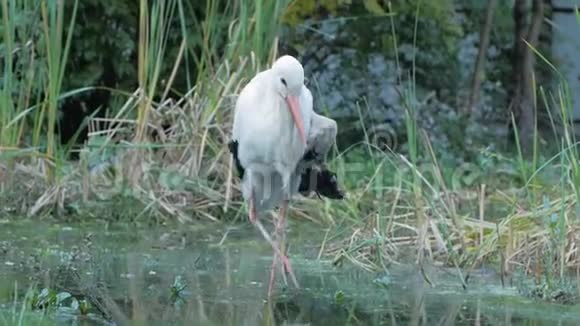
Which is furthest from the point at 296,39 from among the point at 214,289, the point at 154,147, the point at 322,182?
the point at 214,289

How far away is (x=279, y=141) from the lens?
7.19 meters

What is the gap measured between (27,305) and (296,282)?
1663 millimetres

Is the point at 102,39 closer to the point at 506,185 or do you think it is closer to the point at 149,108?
the point at 149,108

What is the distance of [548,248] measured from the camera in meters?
6.66

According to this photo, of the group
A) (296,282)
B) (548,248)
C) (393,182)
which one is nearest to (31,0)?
(393,182)

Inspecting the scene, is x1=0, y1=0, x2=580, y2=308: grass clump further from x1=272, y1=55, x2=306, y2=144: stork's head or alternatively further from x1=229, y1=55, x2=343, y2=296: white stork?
x1=272, y1=55, x2=306, y2=144: stork's head

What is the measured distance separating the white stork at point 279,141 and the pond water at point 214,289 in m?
0.29

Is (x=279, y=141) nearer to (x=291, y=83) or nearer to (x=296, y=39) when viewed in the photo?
(x=291, y=83)

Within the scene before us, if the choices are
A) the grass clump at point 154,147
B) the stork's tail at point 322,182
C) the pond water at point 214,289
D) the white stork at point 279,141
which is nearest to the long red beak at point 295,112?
the white stork at point 279,141

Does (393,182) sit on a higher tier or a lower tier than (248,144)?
lower

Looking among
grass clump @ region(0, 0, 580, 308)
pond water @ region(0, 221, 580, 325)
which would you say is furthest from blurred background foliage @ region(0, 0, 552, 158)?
pond water @ region(0, 221, 580, 325)

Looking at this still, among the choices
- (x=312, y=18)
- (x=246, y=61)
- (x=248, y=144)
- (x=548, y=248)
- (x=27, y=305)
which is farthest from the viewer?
(x=312, y=18)

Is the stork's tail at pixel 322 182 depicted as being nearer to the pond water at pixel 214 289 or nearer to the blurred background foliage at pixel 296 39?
the pond water at pixel 214 289

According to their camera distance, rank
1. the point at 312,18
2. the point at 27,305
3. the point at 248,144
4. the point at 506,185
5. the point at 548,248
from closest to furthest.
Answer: the point at 27,305, the point at 548,248, the point at 248,144, the point at 506,185, the point at 312,18
